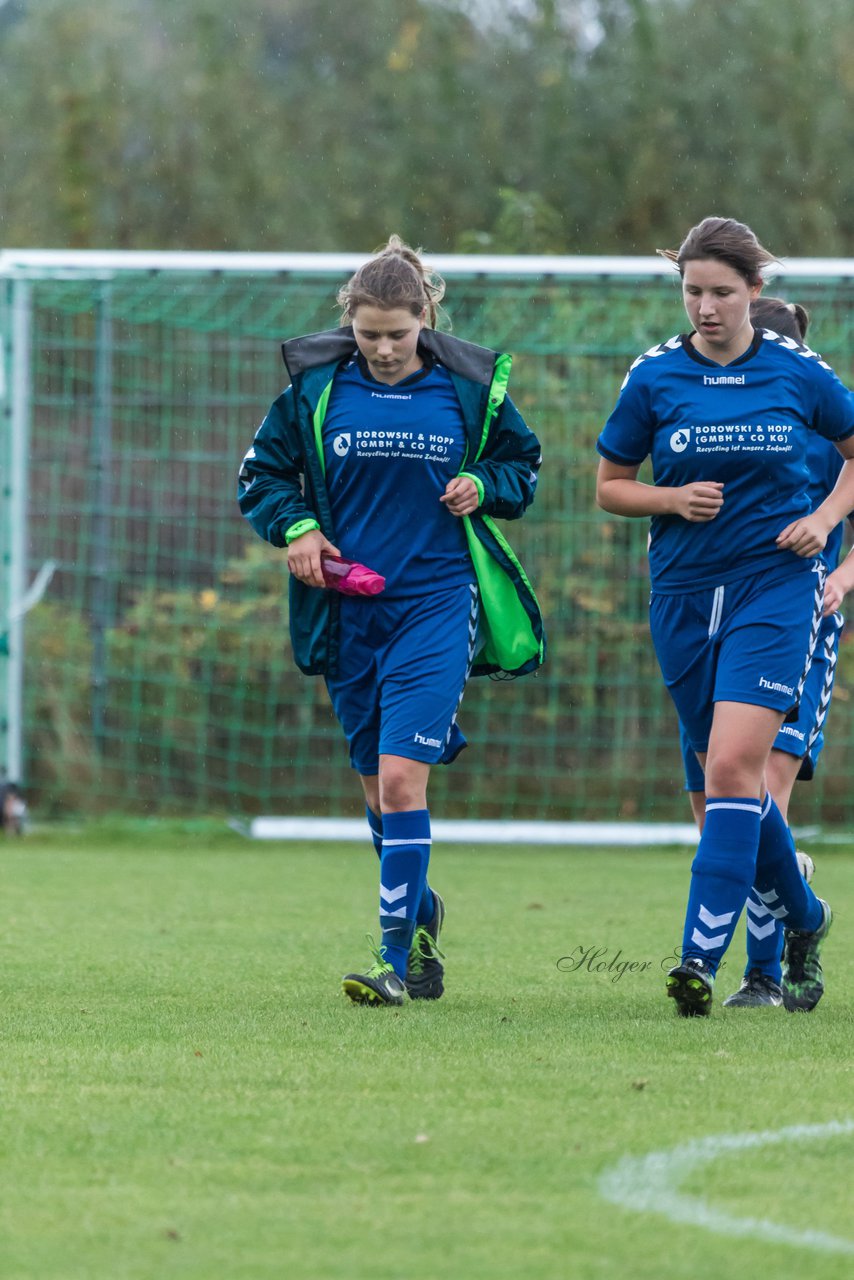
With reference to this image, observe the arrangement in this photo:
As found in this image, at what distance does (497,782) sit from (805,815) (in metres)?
1.79

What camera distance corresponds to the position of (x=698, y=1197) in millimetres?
3051

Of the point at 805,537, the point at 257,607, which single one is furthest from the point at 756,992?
the point at 257,607

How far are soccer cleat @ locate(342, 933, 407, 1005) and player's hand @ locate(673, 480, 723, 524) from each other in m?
1.40

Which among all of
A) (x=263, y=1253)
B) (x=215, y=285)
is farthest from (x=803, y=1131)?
(x=215, y=285)

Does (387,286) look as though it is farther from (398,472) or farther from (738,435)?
(738,435)

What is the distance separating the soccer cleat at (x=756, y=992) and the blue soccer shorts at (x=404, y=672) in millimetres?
990

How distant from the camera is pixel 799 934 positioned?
5.26 metres

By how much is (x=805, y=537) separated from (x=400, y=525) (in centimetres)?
109

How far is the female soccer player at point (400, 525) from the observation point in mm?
5207

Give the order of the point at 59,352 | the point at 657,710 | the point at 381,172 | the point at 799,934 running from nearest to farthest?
the point at 799,934, the point at 657,710, the point at 59,352, the point at 381,172

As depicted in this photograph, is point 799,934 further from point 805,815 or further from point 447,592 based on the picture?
point 805,815

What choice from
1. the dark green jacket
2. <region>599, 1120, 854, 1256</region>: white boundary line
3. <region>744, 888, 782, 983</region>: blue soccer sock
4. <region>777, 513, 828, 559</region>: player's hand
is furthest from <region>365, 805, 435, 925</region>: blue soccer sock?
<region>599, 1120, 854, 1256</region>: white boundary line

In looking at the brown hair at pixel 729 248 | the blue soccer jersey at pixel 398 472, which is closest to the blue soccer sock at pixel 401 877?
the blue soccer jersey at pixel 398 472

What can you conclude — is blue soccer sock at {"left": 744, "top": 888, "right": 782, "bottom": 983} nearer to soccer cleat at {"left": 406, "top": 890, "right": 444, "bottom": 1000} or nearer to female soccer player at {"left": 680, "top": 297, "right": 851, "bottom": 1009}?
female soccer player at {"left": 680, "top": 297, "right": 851, "bottom": 1009}
